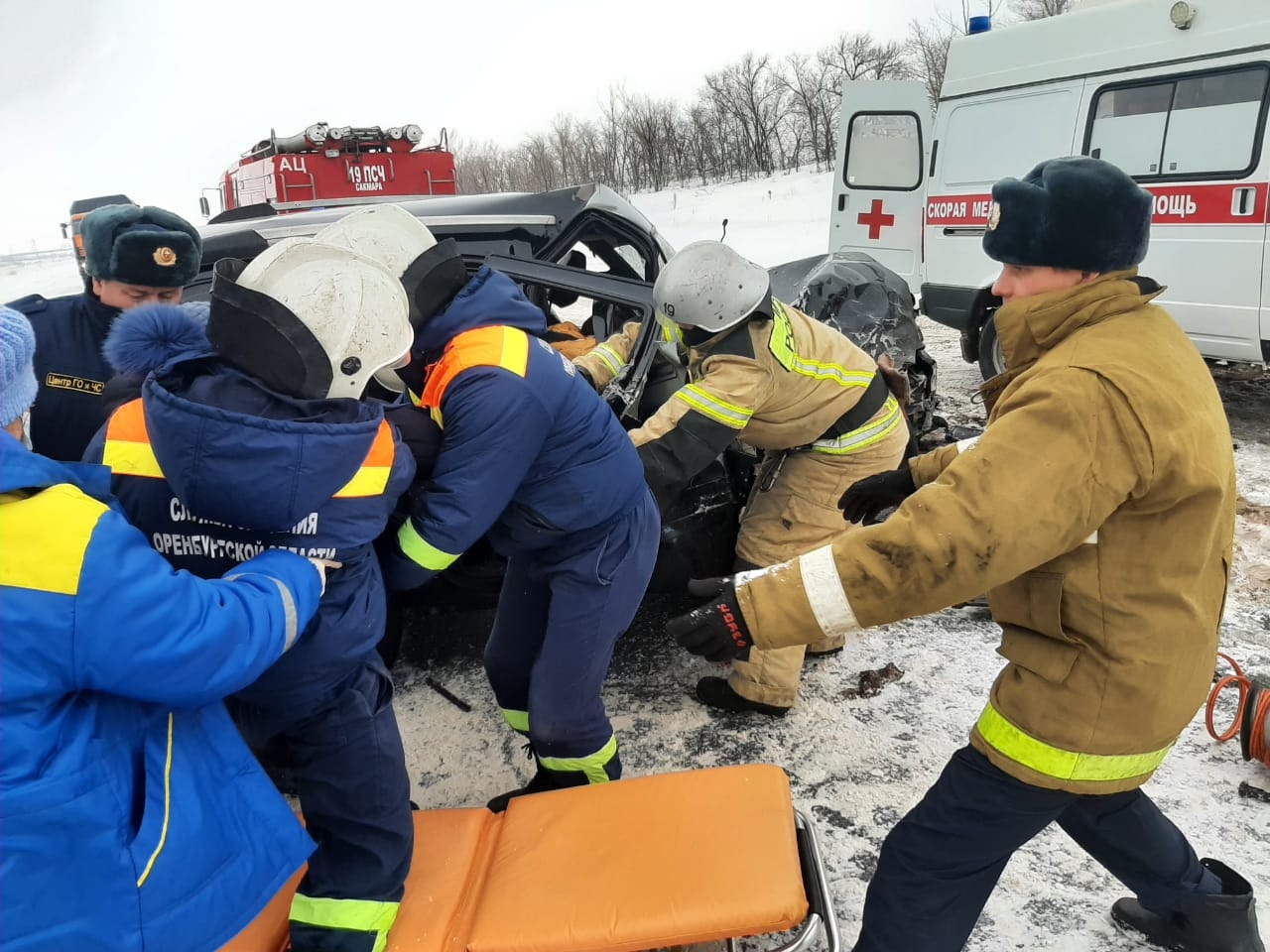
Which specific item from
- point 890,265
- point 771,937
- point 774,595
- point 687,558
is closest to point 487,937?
point 771,937

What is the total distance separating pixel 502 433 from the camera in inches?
74.7

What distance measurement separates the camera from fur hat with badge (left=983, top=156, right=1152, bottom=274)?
1.47 m

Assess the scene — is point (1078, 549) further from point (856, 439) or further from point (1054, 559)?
point (856, 439)

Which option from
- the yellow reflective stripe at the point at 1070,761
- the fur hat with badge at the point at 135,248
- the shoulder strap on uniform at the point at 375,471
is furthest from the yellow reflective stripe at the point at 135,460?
the yellow reflective stripe at the point at 1070,761

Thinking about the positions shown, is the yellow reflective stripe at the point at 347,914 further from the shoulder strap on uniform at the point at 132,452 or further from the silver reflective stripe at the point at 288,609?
the shoulder strap on uniform at the point at 132,452

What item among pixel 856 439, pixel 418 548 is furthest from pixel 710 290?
pixel 418 548

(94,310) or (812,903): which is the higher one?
(94,310)

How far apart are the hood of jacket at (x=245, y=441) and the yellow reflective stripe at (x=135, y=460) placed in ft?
0.25

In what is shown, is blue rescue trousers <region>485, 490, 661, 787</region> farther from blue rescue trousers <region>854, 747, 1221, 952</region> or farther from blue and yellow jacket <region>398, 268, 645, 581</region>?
blue rescue trousers <region>854, 747, 1221, 952</region>

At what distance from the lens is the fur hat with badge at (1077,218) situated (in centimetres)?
147

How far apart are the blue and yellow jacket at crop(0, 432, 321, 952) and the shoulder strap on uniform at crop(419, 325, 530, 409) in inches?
23.6

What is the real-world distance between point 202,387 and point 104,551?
16.9 inches

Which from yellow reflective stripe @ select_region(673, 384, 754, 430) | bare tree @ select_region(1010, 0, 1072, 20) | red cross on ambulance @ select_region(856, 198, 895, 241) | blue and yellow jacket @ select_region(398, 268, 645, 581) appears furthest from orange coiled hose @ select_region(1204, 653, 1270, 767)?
bare tree @ select_region(1010, 0, 1072, 20)

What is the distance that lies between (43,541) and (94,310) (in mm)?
1817
